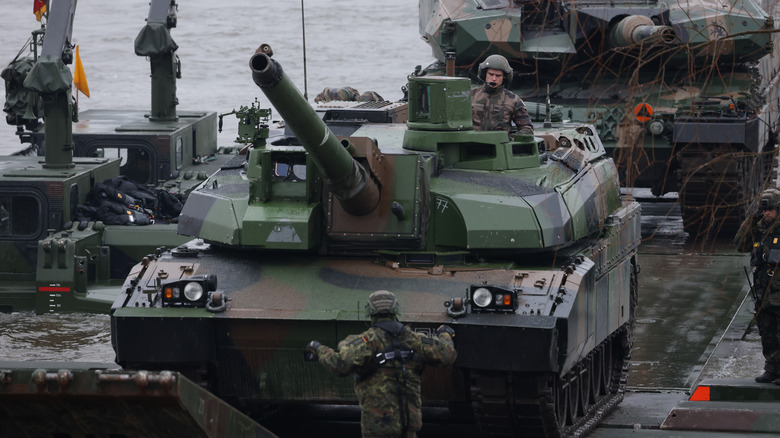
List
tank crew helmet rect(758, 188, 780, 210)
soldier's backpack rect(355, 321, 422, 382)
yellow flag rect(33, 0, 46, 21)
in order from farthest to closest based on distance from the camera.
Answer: yellow flag rect(33, 0, 46, 21) → tank crew helmet rect(758, 188, 780, 210) → soldier's backpack rect(355, 321, 422, 382)

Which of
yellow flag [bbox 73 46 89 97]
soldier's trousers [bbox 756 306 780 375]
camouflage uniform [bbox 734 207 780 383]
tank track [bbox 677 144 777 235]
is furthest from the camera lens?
yellow flag [bbox 73 46 89 97]

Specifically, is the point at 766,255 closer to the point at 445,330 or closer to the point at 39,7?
the point at 445,330

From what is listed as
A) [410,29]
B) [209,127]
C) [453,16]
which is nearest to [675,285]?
[453,16]

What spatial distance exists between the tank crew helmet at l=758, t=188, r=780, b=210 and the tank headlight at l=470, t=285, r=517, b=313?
8.70ft

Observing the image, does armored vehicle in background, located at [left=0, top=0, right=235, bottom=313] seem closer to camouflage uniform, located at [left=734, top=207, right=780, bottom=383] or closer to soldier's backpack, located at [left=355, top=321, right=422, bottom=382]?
camouflage uniform, located at [left=734, top=207, right=780, bottom=383]

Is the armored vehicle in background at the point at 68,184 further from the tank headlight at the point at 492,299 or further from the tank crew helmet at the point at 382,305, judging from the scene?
the tank crew helmet at the point at 382,305

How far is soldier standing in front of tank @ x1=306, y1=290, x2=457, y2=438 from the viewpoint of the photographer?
9.05m

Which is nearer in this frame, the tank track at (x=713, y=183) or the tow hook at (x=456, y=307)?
the tow hook at (x=456, y=307)

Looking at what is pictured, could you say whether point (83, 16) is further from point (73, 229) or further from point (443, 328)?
point (443, 328)

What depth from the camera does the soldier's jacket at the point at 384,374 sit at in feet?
29.7

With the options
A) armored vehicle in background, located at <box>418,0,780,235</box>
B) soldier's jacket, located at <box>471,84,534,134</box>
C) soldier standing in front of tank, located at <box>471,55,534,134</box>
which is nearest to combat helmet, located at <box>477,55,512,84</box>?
soldier standing in front of tank, located at <box>471,55,534,134</box>

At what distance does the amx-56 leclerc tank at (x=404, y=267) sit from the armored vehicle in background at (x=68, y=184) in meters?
5.21

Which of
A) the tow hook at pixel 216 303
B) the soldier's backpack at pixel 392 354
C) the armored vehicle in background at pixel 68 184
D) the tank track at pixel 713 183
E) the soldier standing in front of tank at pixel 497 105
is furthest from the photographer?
the tank track at pixel 713 183

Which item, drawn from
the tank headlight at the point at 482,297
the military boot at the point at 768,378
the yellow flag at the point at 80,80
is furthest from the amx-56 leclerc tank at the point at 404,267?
the yellow flag at the point at 80,80
